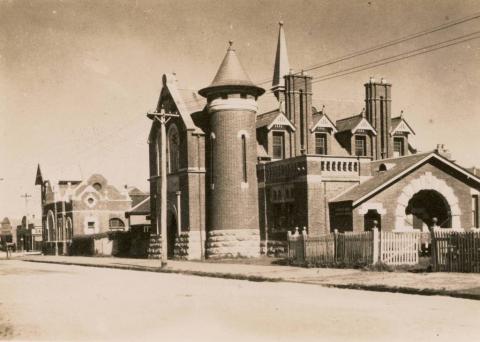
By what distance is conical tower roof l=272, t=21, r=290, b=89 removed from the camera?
207 ft

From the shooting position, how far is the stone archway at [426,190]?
3002 cm

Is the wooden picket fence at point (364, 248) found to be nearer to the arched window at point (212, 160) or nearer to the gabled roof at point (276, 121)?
the arched window at point (212, 160)

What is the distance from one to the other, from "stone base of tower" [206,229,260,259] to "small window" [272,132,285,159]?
5.73 meters

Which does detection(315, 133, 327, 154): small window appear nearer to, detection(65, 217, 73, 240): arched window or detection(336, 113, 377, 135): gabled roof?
detection(336, 113, 377, 135): gabled roof

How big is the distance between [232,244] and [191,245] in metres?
2.46

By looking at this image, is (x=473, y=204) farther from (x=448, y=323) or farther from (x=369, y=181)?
(x=448, y=323)

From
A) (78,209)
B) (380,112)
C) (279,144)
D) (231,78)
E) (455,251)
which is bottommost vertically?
(455,251)

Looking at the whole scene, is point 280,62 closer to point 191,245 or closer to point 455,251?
point 191,245

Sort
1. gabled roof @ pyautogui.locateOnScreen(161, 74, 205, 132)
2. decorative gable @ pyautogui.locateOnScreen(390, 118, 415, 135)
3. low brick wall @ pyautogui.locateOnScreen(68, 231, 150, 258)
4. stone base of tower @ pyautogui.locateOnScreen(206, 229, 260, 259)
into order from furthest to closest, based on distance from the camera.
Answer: low brick wall @ pyautogui.locateOnScreen(68, 231, 150, 258) < decorative gable @ pyautogui.locateOnScreen(390, 118, 415, 135) < gabled roof @ pyautogui.locateOnScreen(161, 74, 205, 132) < stone base of tower @ pyautogui.locateOnScreen(206, 229, 260, 259)

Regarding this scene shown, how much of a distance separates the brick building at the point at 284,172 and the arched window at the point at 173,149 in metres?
0.07

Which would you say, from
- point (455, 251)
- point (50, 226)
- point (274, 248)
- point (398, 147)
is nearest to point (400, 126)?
point (398, 147)

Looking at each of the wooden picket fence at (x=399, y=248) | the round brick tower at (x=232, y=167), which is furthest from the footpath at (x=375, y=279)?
the round brick tower at (x=232, y=167)

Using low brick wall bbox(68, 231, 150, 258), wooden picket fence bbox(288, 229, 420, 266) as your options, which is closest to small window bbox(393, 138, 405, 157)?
low brick wall bbox(68, 231, 150, 258)

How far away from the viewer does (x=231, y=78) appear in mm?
35500
